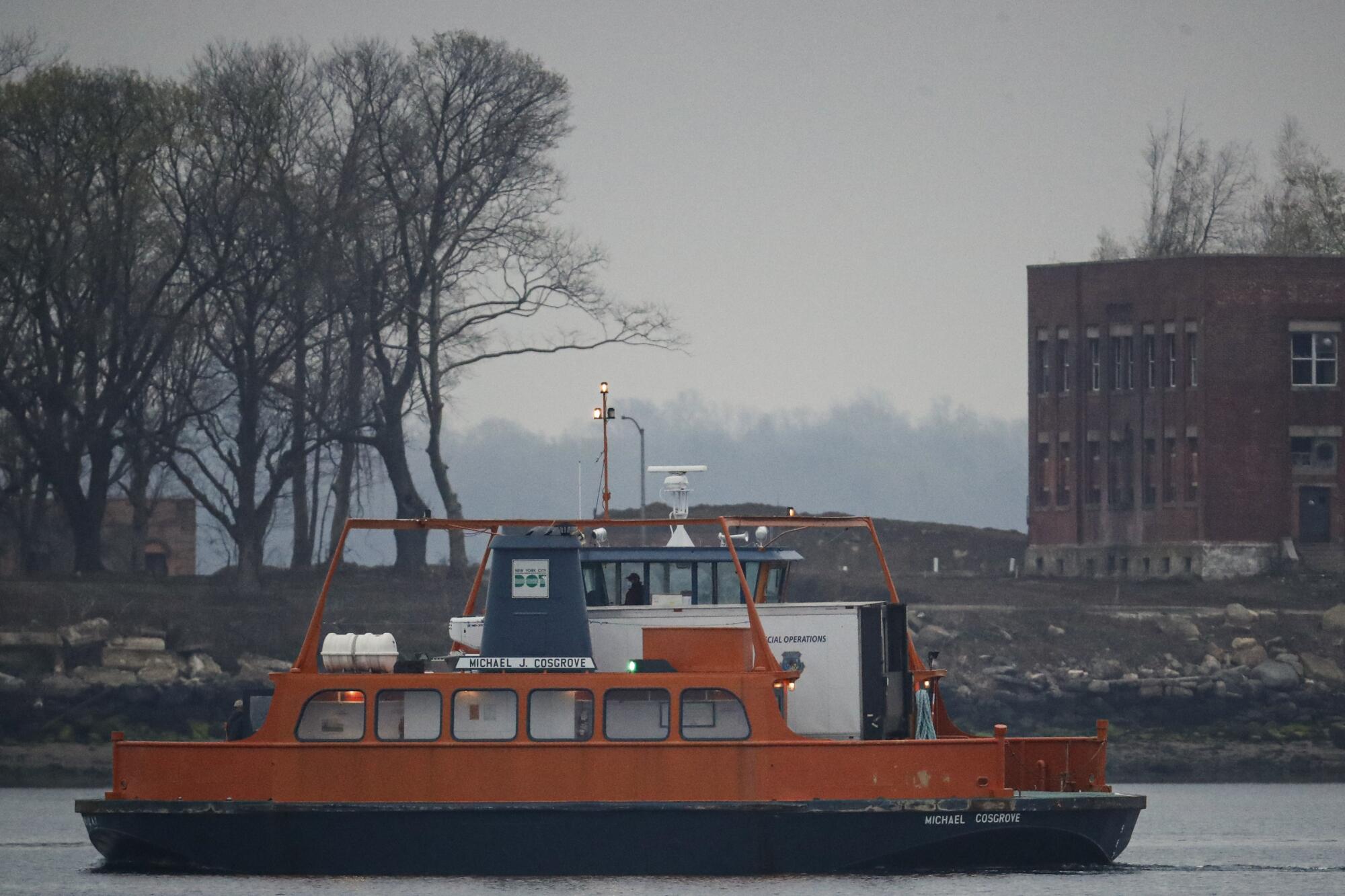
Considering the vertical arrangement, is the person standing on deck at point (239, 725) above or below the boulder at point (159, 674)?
above

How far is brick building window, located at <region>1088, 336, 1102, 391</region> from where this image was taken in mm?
80625

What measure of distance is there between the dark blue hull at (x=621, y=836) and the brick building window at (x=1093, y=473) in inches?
2018

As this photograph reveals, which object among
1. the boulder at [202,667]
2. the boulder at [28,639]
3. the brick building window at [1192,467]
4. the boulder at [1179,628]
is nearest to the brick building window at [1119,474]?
the brick building window at [1192,467]

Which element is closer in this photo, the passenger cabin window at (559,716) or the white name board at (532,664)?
the passenger cabin window at (559,716)

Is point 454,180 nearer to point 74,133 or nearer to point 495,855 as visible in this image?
point 74,133

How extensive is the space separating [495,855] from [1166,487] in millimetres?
51801

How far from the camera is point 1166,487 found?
77812 mm

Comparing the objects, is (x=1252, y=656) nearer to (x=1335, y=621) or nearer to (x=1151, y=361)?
(x=1335, y=621)

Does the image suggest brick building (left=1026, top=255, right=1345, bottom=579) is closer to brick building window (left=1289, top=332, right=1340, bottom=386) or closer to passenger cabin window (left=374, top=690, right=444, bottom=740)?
brick building window (left=1289, top=332, right=1340, bottom=386)

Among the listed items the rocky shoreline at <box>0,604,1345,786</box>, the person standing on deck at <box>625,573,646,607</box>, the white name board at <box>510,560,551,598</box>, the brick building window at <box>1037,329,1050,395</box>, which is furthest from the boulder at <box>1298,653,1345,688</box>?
the white name board at <box>510,560,551,598</box>

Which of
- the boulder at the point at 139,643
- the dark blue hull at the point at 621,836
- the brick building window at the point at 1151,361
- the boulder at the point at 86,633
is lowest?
the dark blue hull at the point at 621,836

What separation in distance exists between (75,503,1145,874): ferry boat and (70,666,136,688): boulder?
2524 cm

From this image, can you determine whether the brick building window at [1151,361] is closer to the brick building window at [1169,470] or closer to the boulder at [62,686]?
the brick building window at [1169,470]

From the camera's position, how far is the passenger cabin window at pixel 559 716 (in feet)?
98.1
